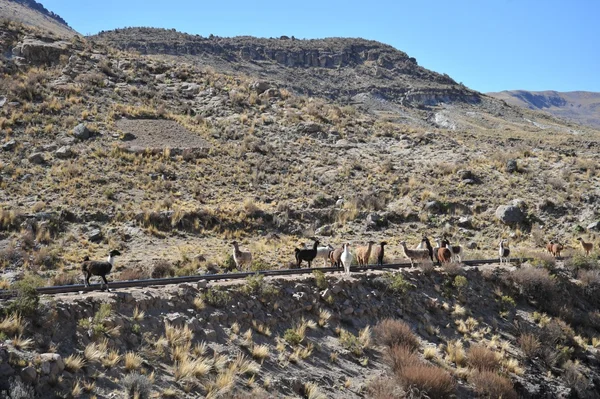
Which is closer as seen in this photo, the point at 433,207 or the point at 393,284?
the point at 393,284

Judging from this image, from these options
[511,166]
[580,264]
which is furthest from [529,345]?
[511,166]

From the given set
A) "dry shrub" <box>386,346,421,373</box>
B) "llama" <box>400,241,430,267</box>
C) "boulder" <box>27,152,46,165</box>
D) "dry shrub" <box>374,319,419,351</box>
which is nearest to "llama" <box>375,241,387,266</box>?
"llama" <box>400,241,430,267</box>

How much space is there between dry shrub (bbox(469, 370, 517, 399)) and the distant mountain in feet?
→ 367

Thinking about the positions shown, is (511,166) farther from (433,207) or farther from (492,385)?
(492,385)

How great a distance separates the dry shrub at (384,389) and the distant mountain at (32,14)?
111201mm

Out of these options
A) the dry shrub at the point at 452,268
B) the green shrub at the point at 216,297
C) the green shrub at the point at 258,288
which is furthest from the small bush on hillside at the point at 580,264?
the green shrub at the point at 216,297

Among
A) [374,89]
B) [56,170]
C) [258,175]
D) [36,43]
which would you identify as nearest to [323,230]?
[258,175]

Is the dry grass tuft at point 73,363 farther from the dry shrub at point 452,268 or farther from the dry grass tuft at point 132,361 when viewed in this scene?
the dry shrub at point 452,268

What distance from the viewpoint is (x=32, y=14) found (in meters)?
128

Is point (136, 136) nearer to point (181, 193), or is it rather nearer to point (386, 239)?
point (181, 193)

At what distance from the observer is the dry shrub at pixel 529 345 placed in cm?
1541

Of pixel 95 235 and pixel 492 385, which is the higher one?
pixel 95 235

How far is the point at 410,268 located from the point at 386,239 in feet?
24.4

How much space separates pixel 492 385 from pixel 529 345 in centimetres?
366
